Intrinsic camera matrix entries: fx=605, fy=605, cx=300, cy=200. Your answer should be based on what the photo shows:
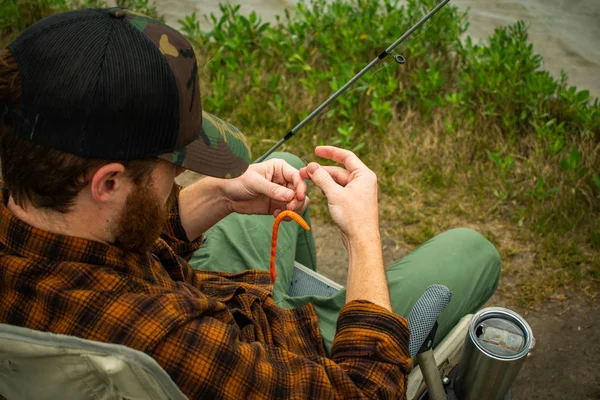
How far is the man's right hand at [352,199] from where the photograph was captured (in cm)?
176

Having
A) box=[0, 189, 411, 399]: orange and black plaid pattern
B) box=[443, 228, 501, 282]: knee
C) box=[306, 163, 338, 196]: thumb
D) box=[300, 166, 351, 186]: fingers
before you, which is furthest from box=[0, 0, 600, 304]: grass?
box=[0, 189, 411, 399]: orange and black plaid pattern

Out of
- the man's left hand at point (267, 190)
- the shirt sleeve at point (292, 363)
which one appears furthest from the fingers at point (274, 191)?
the shirt sleeve at point (292, 363)

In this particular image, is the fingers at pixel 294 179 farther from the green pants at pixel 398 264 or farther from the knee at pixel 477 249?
the knee at pixel 477 249

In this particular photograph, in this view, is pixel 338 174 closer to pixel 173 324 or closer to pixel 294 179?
pixel 294 179

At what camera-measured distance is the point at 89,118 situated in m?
1.21

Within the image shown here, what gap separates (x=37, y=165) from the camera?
49.3 inches

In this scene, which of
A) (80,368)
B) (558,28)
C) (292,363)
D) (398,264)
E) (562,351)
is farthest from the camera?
(558,28)

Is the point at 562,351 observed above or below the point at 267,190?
below

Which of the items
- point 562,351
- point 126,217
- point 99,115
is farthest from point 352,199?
point 562,351

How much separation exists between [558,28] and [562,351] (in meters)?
2.57

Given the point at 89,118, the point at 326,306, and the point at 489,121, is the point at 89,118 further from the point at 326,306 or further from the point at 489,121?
the point at 489,121

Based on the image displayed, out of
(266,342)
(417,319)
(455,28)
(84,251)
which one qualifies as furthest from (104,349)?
(455,28)

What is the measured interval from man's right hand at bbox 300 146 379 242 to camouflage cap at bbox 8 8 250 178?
0.60 meters

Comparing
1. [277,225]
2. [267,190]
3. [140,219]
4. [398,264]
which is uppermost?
[140,219]
